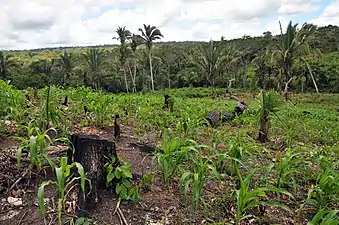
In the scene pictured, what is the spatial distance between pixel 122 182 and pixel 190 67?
44.6 metres

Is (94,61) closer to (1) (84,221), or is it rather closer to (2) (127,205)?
(2) (127,205)

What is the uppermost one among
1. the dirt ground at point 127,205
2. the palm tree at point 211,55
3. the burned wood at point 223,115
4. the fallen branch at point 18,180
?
the palm tree at point 211,55

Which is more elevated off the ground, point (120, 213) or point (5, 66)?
point (5, 66)

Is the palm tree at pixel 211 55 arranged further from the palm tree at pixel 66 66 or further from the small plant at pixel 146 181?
the small plant at pixel 146 181

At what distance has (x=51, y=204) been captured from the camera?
95.0 inches

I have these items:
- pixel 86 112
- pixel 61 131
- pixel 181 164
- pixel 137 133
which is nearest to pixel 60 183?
pixel 181 164

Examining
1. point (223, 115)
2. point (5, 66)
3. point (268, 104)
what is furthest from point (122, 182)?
point (5, 66)

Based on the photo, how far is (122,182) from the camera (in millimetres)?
2475

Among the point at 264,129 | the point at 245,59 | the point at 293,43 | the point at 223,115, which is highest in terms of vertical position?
Answer: the point at 293,43

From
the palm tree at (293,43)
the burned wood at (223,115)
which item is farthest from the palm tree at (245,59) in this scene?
the burned wood at (223,115)

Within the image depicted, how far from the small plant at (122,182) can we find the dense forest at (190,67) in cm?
1887

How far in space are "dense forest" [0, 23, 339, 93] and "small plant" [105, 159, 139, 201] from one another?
61.9 feet

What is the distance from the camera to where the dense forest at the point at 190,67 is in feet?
91.9

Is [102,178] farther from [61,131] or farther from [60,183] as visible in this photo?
[61,131]
